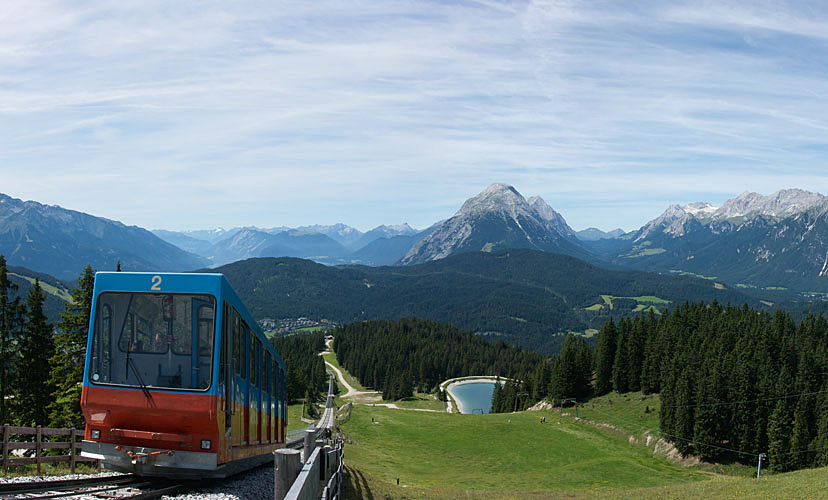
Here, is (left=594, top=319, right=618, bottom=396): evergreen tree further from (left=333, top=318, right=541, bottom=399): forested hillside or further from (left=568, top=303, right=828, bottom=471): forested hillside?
(left=333, top=318, right=541, bottom=399): forested hillside

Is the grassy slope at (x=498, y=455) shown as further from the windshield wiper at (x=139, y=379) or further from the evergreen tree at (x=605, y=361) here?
the windshield wiper at (x=139, y=379)

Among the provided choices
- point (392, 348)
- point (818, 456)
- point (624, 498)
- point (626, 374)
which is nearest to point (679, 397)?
point (818, 456)

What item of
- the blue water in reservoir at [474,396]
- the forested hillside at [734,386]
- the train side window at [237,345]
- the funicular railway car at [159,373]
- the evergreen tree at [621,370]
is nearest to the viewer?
the funicular railway car at [159,373]

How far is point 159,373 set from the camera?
535 inches

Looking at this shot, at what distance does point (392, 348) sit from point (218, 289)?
180m

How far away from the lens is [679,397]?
70625 millimetres

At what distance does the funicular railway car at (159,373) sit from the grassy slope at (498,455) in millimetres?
26548

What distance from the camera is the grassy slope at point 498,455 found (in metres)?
46.8

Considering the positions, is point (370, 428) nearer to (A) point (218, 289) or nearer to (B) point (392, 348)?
(A) point (218, 289)

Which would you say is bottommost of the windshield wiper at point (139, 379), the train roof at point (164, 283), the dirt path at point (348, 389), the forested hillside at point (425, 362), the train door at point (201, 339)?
the dirt path at point (348, 389)

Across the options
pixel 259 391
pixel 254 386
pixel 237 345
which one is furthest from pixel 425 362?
pixel 237 345

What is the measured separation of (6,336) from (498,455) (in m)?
50.6

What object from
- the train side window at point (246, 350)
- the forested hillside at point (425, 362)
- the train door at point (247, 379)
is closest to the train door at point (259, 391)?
the train door at point (247, 379)

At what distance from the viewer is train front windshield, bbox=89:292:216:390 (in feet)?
44.3
